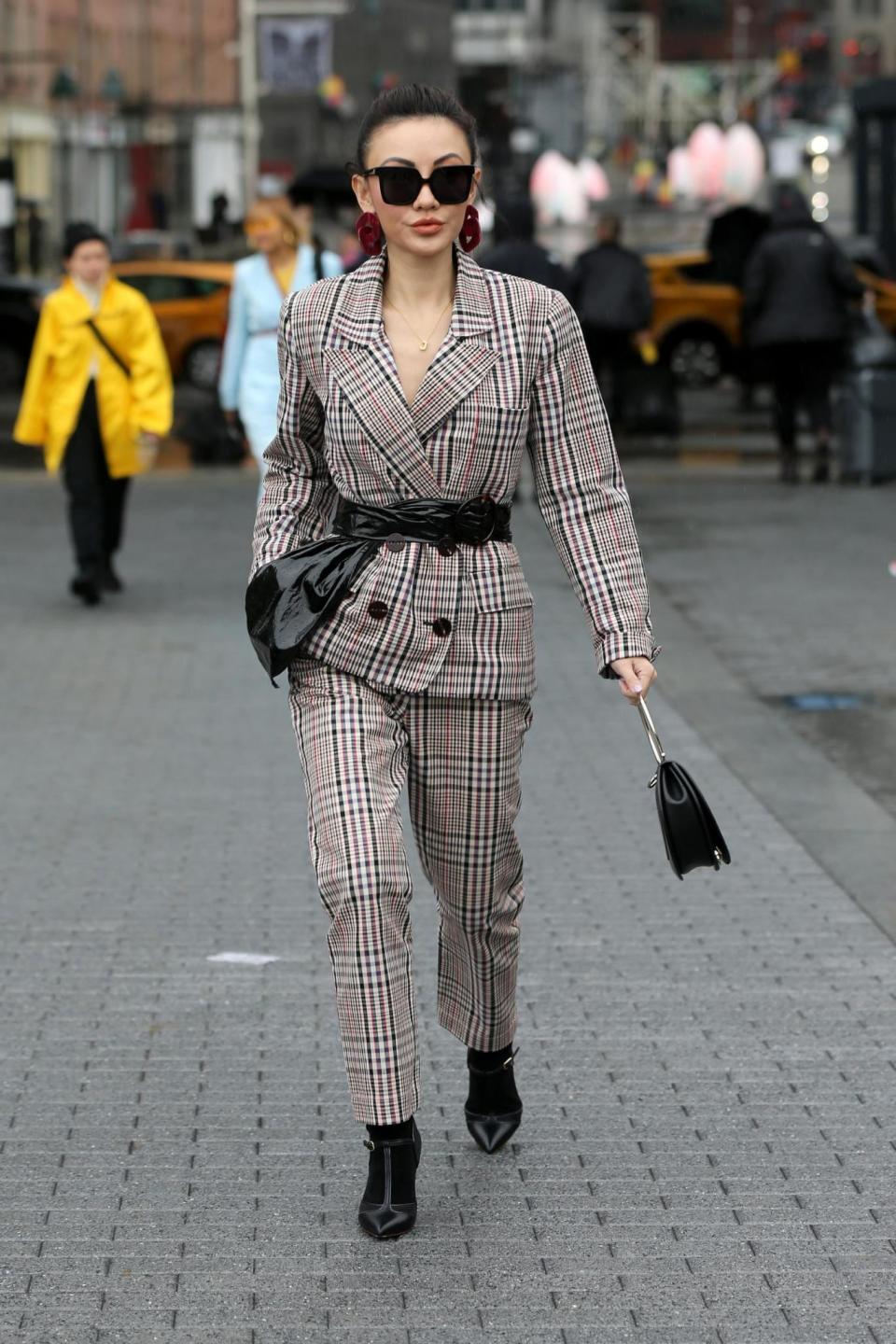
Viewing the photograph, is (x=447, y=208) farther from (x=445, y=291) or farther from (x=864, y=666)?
(x=864, y=666)

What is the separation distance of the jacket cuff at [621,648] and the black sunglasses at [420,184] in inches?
29.7

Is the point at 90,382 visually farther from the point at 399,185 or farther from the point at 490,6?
the point at 490,6

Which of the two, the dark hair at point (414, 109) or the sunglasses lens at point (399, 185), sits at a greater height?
the dark hair at point (414, 109)

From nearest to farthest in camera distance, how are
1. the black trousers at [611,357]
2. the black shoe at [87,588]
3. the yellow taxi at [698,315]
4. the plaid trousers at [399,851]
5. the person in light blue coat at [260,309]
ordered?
the plaid trousers at [399,851], the person in light blue coat at [260,309], the black shoe at [87,588], the black trousers at [611,357], the yellow taxi at [698,315]

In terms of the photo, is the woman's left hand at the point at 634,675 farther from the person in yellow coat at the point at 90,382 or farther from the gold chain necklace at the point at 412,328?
the person in yellow coat at the point at 90,382

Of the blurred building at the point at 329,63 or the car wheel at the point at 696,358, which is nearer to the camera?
the car wheel at the point at 696,358

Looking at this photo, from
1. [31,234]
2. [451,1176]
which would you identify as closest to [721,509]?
[451,1176]

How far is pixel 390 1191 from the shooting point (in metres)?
4.13

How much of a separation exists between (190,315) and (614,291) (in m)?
9.16

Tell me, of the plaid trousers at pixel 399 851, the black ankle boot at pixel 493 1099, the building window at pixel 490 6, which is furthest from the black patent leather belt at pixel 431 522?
the building window at pixel 490 6

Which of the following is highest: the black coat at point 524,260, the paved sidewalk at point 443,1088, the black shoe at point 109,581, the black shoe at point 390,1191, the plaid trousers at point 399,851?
the black coat at point 524,260

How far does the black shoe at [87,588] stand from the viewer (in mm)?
11445

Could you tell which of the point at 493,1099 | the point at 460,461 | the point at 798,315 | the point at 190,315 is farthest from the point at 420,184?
the point at 190,315

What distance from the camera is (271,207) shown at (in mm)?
10766
